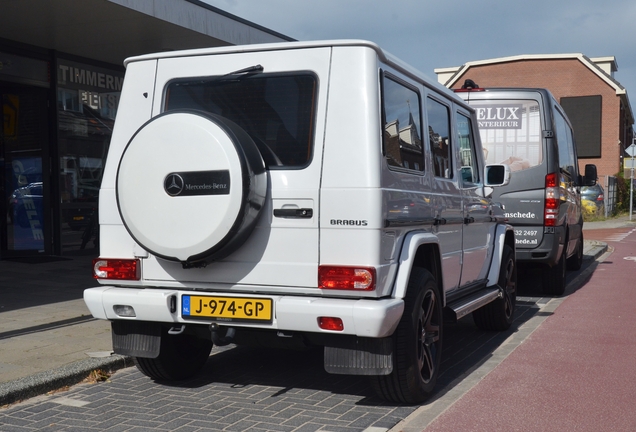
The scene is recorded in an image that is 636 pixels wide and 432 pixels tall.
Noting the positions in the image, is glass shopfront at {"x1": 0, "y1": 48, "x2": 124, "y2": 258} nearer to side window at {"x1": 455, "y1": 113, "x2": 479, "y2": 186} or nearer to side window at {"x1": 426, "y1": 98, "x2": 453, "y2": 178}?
side window at {"x1": 455, "y1": 113, "x2": 479, "y2": 186}

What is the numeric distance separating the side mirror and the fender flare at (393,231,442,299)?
248cm

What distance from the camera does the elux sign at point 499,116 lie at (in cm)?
984

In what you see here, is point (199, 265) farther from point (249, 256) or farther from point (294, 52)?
point (294, 52)

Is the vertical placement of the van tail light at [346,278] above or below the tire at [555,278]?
above

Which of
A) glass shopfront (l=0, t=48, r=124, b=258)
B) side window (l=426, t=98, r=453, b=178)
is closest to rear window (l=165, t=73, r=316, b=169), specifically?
side window (l=426, t=98, r=453, b=178)

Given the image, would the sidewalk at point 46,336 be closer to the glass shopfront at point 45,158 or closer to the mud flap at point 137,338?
the mud flap at point 137,338

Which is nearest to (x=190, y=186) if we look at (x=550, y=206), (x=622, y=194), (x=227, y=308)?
(x=227, y=308)

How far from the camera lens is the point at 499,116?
32.6ft

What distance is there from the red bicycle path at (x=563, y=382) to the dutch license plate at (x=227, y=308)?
1178 mm

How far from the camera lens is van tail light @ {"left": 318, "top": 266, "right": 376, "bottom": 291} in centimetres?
437

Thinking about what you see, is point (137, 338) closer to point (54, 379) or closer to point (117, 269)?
point (117, 269)

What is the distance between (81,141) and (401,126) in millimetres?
9685

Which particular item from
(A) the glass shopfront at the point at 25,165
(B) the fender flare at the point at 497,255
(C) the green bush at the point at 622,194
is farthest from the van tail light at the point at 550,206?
(C) the green bush at the point at 622,194

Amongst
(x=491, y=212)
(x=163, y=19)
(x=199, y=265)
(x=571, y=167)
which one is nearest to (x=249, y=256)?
(x=199, y=265)
